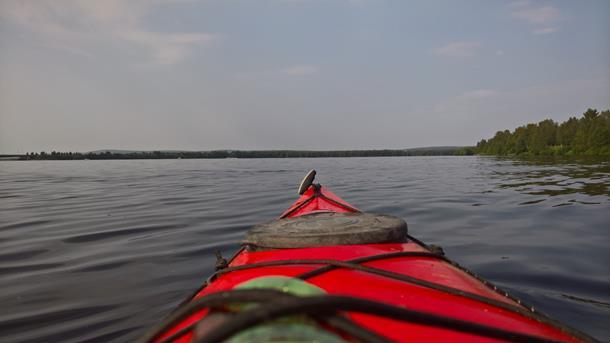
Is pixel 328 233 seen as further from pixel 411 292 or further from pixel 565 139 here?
pixel 565 139

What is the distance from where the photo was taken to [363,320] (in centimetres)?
122

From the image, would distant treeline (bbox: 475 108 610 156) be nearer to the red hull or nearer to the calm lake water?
the calm lake water

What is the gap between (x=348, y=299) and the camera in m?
1.09

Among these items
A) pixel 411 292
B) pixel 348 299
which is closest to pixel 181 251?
pixel 411 292

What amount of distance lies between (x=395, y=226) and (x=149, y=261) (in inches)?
148

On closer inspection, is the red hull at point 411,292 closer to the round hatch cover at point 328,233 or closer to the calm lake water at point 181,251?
the round hatch cover at point 328,233

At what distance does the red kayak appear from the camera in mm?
1030

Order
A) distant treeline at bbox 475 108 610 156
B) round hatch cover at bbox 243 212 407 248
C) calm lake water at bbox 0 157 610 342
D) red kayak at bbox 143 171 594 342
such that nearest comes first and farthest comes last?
red kayak at bbox 143 171 594 342 < round hatch cover at bbox 243 212 407 248 < calm lake water at bbox 0 157 610 342 < distant treeline at bbox 475 108 610 156

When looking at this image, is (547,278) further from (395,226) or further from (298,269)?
(298,269)

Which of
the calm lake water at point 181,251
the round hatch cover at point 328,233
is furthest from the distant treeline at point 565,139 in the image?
the round hatch cover at point 328,233

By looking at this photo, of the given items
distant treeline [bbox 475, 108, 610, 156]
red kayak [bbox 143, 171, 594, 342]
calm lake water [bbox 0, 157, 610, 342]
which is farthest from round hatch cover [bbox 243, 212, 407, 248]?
distant treeline [bbox 475, 108, 610, 156]

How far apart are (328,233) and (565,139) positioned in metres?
74.7

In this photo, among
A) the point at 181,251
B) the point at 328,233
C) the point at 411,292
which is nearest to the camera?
the point at 411,292

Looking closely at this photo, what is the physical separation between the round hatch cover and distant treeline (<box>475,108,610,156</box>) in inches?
2282
